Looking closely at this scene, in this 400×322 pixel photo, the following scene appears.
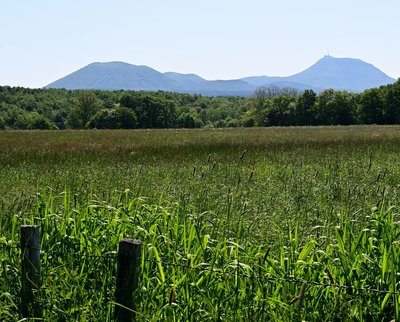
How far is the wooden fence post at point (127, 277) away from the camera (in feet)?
11.4

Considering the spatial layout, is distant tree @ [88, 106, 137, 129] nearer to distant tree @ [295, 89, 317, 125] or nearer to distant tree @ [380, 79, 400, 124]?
distant tree @ [295, 89, 317, 125]

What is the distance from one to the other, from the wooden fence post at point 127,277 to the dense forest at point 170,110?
267 feet

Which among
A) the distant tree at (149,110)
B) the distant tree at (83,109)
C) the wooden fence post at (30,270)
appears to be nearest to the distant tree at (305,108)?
the distant tree at (149,110)

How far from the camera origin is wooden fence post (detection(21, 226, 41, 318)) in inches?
158

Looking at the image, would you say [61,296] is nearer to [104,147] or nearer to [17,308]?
[17,308]

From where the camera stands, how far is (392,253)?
4043 mm

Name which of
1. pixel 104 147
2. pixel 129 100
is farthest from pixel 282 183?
pixel 129 100

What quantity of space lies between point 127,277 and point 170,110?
375ft

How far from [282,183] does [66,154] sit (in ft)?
34.6

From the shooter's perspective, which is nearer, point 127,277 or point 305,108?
point 127,277

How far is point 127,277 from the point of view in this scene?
353 cm

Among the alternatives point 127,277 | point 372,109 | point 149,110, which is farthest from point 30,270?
point 149,110

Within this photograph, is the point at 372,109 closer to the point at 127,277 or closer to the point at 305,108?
the point at 305,108

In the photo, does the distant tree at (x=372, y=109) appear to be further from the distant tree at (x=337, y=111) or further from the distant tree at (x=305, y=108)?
the distant tree at (x=305, y=108)
